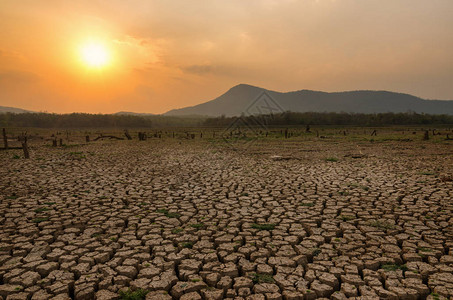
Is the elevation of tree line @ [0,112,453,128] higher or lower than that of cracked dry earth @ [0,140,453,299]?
higher

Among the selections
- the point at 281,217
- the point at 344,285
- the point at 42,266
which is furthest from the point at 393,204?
→ the point at 42,266

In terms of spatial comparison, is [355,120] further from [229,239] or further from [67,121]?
[229,239]

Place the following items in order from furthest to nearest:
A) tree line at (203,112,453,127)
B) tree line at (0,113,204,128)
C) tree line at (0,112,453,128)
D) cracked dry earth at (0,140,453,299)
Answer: tree line at (203,112,453,127), tree line at (0,112,453,128), tree line at (0,113,204,128), cracked dry earth at (0,140,453,299)

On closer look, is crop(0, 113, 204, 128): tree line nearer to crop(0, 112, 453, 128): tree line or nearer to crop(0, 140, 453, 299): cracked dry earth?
crop(0, 112, 453, 128): tree line

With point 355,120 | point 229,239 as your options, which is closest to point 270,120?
point 355,120

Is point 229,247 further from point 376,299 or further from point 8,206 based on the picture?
point 8,206

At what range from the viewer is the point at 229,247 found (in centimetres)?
424

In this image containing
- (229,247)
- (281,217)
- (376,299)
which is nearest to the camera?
(376,299)

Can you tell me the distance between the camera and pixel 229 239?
4523 millimetres

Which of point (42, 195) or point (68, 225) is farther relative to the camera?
point (42, 195)

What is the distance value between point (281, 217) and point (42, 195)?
20.7 ft

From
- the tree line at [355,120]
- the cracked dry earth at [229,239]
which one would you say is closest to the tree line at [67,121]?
the tree line at [355,120]

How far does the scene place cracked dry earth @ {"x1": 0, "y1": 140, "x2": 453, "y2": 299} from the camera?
3.25 m

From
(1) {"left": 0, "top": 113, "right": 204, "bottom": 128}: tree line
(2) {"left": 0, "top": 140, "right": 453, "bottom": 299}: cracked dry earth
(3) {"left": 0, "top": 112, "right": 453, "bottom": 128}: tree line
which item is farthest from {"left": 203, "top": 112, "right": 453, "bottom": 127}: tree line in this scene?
(2) {"left": 0, "top": 140, "right": 453, "bottom": 299}: cracked dry earth
